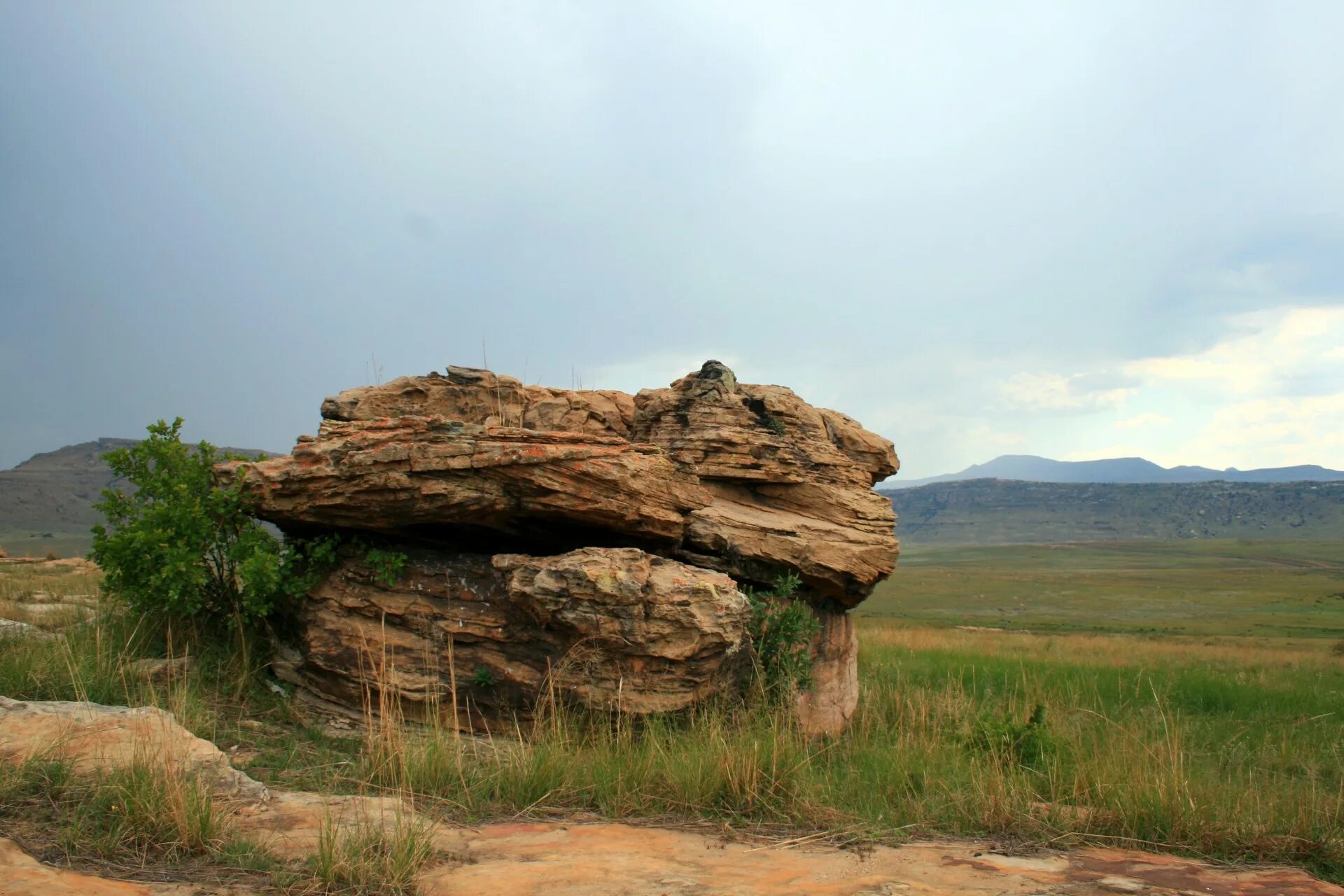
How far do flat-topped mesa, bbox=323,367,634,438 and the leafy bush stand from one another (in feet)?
7.20

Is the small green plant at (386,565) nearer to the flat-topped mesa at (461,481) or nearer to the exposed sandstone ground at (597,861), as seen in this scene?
the flat-topped mesa at (461,481)

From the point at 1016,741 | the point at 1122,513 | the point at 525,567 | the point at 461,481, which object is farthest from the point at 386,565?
the point at 1122,513

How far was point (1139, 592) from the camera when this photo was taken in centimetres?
6031

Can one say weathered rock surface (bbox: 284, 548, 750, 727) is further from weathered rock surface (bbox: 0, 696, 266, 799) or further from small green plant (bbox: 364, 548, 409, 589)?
weathered rock surface (bbox: 0, 696, 266, 799)

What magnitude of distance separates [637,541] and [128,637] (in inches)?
254

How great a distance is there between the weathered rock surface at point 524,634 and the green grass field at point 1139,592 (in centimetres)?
3163

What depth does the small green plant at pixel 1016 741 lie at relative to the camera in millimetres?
9227

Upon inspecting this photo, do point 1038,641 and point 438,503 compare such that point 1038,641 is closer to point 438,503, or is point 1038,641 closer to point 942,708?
point 942,708

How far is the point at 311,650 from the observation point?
372 inches

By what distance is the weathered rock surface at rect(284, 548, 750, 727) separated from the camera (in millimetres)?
8664

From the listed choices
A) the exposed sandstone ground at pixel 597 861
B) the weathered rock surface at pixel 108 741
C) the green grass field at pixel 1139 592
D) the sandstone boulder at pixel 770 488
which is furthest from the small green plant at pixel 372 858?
the green grass field at pixel 1139 592

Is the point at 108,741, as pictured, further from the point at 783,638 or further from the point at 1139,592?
the point at 1139,592

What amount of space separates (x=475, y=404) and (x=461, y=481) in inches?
130

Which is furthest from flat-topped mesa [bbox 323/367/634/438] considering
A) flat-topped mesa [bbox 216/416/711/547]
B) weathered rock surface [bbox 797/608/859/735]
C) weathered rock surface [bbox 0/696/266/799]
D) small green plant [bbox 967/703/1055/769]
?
small green plant [bbox 967/703/1055/769]
